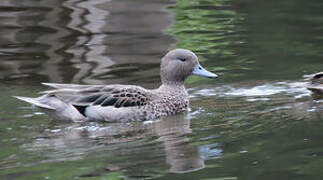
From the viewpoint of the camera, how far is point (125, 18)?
1798 centimetres

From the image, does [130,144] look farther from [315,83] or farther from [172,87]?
[315,83]

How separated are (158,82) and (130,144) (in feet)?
11.6

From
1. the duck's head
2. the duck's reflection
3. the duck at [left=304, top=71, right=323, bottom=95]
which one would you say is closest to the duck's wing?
the duck's reflection

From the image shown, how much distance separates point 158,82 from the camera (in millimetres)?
13211

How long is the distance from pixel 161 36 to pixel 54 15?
3084mm

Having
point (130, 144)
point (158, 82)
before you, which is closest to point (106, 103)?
point (130, 144)

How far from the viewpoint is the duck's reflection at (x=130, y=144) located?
350 inches

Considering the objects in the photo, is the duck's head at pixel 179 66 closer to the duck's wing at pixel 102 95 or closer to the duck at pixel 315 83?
the duck's wing at pixel 102 95

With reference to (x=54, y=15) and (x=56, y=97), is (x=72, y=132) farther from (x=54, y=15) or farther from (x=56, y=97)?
(x=54, y=15)

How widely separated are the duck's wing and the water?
0.34 m

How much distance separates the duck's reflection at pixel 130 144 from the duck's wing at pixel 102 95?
0.32 m

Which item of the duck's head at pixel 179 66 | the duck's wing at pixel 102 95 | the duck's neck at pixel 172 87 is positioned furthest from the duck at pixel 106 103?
the duck's head at pixel 179 66

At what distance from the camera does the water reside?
348 inches

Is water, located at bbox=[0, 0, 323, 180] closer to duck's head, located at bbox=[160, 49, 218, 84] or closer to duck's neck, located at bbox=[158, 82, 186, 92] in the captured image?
duck's neck, located at bbox=[158, 82, 186, 92]
